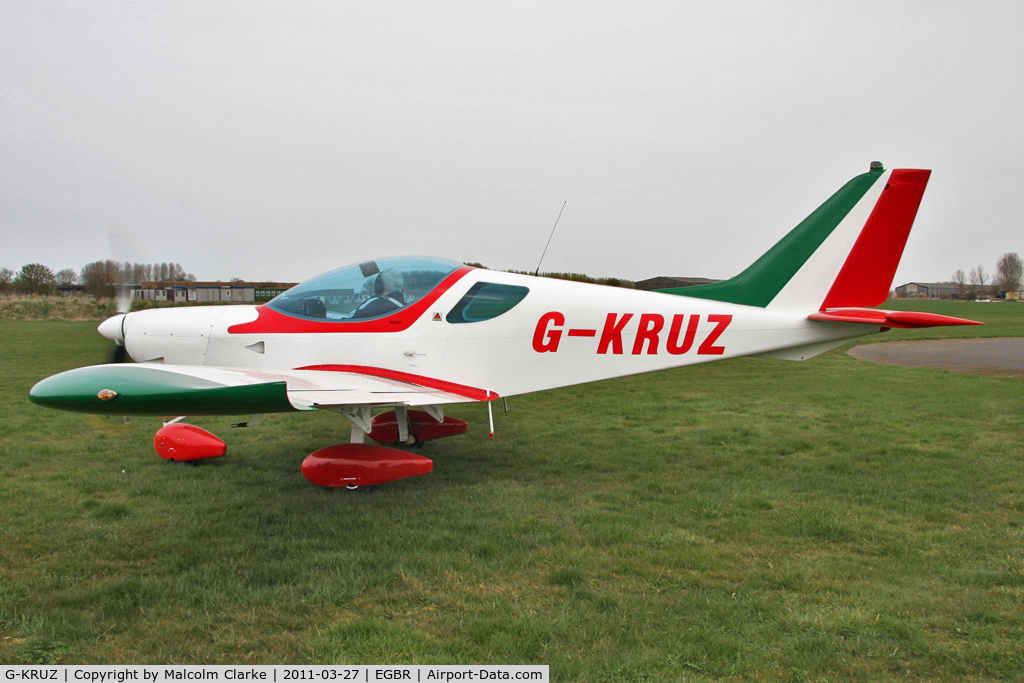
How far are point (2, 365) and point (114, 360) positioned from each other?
1045 cm

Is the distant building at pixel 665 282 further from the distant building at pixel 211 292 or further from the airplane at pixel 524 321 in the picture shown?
the distant building at pixel 211 292

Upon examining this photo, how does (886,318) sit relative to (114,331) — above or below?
above

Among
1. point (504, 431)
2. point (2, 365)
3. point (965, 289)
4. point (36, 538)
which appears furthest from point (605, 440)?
point (965, 289)

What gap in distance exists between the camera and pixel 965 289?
7994 centimetres

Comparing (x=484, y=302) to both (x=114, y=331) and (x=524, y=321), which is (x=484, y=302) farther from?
(x=114, y=331)

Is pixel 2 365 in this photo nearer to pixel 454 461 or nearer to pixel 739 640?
pixel 454 461

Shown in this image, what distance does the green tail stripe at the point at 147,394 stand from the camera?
12.1ft

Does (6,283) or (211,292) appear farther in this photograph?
(6,283)

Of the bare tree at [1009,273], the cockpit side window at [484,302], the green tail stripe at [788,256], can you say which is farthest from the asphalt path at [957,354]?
the bare tree at [1009,273]

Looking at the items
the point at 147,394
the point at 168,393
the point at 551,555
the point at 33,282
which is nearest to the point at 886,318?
the point at 551,555

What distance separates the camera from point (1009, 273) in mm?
72000

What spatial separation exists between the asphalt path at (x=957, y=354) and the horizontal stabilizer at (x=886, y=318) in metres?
9.48

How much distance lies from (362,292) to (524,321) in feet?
5.28

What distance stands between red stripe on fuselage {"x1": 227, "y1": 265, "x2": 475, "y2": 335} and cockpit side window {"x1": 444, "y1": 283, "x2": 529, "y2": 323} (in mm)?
271
